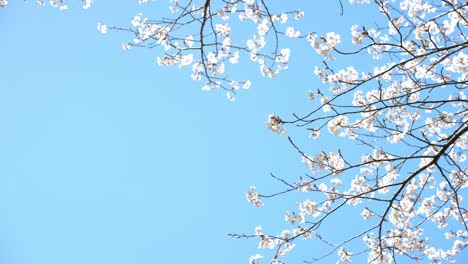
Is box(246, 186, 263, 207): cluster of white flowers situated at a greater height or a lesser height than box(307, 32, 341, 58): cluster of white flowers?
lesser

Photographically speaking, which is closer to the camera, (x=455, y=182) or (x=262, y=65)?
(x=455, y=182)

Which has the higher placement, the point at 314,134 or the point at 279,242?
the point at 314,134

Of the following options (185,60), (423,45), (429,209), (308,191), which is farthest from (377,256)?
(185,60)

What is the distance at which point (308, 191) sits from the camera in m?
5.12

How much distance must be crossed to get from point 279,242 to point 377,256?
1.12m

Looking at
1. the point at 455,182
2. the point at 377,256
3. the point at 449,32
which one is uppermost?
the point at 449,32

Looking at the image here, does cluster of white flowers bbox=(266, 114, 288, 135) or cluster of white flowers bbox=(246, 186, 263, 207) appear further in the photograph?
cluster of white flowers bbox=(246, 186, 263, 207)

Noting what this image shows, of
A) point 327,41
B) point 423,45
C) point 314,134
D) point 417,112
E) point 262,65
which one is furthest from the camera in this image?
point 262,65

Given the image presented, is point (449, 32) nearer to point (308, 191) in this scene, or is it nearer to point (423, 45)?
point (423, 45)

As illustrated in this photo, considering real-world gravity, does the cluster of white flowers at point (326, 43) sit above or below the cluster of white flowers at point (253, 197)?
above

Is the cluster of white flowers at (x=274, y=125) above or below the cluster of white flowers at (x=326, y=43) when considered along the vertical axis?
below

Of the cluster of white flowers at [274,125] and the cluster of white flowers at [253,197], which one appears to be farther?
the cluster of white flowers at [253,197]

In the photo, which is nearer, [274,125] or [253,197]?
[274,125]

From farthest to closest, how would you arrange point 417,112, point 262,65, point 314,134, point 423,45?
point 262,65 < point 417,112 < point 314,134 < point 423,45
